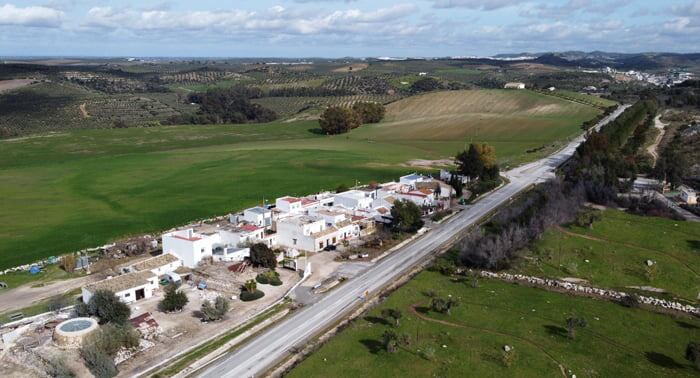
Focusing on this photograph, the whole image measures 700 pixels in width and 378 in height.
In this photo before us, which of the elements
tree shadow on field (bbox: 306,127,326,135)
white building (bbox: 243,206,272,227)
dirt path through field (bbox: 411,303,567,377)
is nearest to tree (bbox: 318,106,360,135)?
tree shadow on field (bbox: 306,127,326,135)

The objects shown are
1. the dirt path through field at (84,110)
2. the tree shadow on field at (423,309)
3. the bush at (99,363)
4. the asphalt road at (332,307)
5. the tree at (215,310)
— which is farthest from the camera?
the dirt path through field at (84,110)

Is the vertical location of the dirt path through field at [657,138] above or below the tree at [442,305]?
above

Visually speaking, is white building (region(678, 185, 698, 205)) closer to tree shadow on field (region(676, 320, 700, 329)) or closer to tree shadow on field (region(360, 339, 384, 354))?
tree shadow on field (region(676, 320, 700, 329))

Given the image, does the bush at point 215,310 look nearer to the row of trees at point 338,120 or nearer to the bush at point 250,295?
the bush at point 250,295

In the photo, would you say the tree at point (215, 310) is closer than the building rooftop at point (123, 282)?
Yes

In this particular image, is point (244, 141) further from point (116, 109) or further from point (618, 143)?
point (618, 143)

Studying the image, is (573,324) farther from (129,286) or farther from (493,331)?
(129,286)

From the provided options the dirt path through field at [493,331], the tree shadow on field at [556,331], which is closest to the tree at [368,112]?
the dirt path through field at [493,331]
